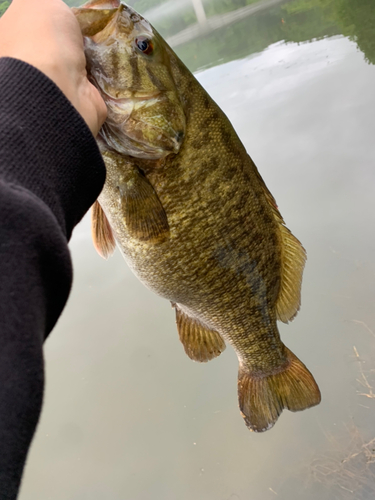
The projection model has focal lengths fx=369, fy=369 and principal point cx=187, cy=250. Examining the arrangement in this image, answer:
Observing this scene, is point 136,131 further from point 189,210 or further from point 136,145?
point 189,210

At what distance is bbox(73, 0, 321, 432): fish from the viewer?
1.02 metres

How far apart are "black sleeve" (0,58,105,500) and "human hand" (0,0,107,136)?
88 mm

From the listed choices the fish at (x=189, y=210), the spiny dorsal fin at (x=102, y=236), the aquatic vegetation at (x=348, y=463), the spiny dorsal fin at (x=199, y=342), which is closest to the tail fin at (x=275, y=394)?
the fish at (x=189, y=210)

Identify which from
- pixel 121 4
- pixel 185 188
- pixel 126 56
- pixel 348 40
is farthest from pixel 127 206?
pixel 348 40

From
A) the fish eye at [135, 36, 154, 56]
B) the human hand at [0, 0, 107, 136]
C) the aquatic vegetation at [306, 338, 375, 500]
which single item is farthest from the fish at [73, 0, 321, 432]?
the aquatic vegetation at [306, 338, 375, 500]

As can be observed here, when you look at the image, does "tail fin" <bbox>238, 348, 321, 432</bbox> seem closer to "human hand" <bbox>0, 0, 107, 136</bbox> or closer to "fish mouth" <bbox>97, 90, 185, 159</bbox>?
"fish mouth" <bbox>97, 90, 185, 159</bbox>

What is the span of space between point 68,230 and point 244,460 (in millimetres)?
2163

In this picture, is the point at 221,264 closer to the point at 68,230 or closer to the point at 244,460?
the point at 68,230

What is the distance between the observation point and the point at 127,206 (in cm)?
113

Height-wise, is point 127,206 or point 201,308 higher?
point 127,206

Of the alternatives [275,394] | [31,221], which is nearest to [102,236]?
[31,221]

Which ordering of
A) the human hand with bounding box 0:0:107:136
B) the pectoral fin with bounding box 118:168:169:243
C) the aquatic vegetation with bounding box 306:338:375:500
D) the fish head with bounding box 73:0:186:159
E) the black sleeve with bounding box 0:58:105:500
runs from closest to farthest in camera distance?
the black sleeve with bounding box 0:58:105:500 → the human hand with bounding box 0:0:107:136 → the fish head with bounding box 73:0:186:159 → the pectoral fin with bounding box 118:168:169:243 → the aquatic vegetation with bounding box 306:338:375:500

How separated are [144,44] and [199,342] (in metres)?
1.11

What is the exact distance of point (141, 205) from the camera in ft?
3.67
